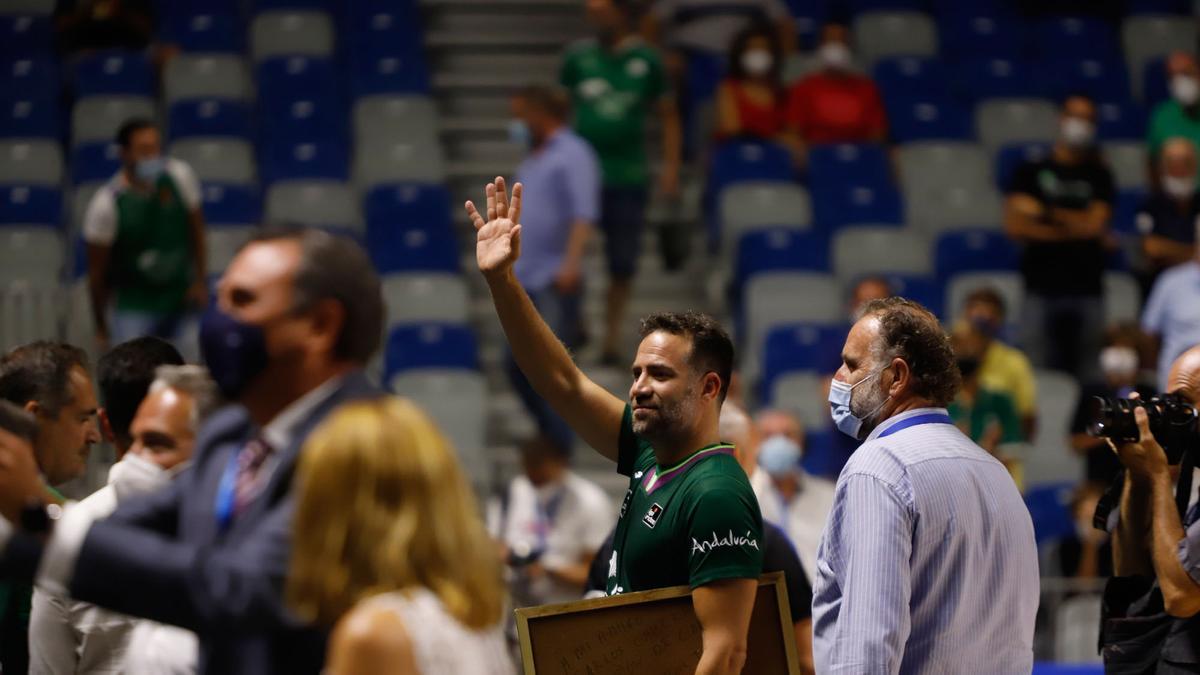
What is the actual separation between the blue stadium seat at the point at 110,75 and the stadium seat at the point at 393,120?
1.47 m

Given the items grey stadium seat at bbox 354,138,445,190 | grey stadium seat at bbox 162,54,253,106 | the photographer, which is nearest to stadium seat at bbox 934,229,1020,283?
grey stadium seat at bbox 354,138,445,190

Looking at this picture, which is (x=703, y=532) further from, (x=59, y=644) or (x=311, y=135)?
(x=311, y=135)

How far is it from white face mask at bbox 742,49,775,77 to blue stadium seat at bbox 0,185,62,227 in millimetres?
4336

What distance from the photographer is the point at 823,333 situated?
965 centimetres

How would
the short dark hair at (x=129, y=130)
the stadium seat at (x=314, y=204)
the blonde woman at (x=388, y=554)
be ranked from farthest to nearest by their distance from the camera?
the stadium seat at (x=314, y=204), the short dark hair at (x=129, y=130), the blonde woman at (x=388, y=554)

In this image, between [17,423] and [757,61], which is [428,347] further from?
[17,423]

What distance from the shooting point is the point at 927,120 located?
11.3 metres

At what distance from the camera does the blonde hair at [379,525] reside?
2547 mm

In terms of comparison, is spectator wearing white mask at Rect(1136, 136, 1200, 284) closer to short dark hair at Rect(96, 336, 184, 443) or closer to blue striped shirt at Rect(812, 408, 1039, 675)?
blue striped shirt at Rect(812, 408, 1039, 675)

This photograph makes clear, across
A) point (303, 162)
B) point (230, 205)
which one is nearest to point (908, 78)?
point (303, 162)

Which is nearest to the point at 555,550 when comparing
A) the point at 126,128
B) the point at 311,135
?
the point at 126,128

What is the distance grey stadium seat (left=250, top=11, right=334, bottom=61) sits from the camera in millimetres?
11414

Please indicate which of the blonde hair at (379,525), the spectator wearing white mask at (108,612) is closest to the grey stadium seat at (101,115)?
the spectator wearing white mask at (108,612)

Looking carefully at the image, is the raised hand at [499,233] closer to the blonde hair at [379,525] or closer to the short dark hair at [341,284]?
the short dark hair at [341,284]
